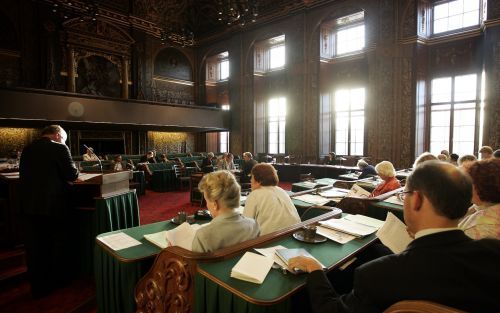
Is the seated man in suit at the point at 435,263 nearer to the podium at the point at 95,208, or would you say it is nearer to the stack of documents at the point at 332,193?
the stack of documents at the point at 332,193

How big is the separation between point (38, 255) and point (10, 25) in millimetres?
11728

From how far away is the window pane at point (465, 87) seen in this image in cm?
956

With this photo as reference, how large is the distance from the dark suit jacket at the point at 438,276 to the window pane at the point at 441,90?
1083 cm

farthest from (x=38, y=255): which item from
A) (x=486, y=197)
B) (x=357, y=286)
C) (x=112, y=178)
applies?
(x=486, y=197)

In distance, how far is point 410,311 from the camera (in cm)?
95

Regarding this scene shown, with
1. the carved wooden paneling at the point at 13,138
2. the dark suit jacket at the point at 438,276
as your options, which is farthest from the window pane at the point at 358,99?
the carved wooden paneling at the point at 13,138

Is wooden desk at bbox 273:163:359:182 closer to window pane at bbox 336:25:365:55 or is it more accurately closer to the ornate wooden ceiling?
window pane at bbox 336:25:365:55

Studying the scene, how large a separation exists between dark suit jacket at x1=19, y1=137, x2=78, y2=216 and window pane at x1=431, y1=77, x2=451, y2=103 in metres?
11.1

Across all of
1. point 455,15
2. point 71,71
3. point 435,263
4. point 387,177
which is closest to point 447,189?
point 435,263

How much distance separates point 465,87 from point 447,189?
35.8ft

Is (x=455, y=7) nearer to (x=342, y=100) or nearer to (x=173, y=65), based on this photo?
(x=342, y=100)

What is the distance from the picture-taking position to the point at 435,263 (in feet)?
3.43

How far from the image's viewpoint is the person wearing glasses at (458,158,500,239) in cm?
167

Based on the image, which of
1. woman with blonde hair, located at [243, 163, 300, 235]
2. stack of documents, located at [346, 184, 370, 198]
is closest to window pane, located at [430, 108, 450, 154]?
stack of documents, located at [346, 184, 370, 198]
